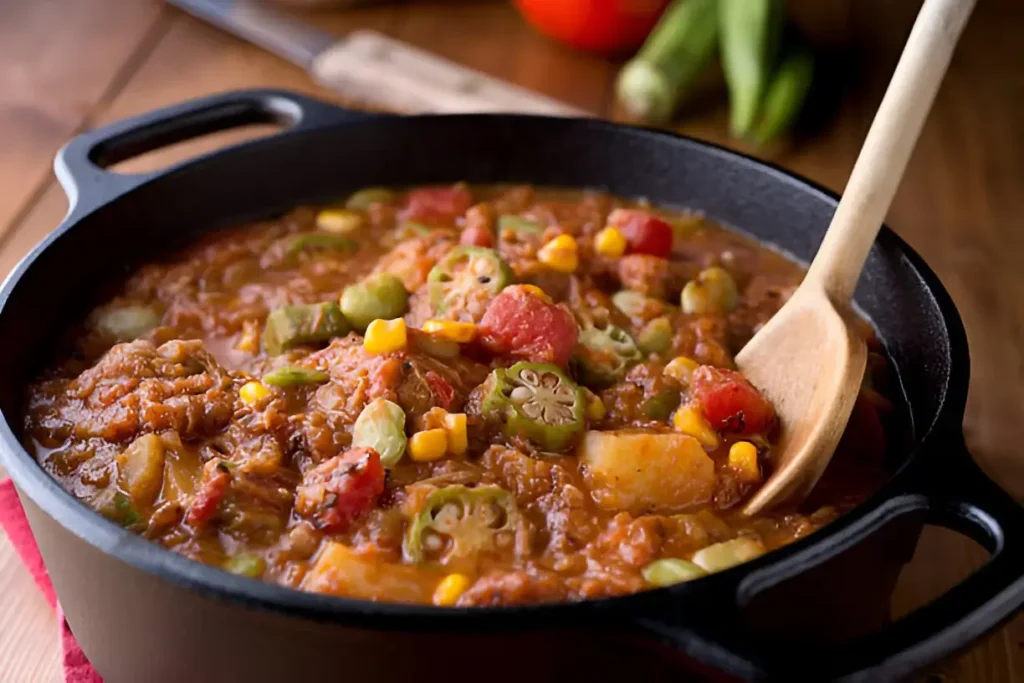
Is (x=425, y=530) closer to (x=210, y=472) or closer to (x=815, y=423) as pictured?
(x=210, y=472)

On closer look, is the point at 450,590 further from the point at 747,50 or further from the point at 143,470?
the point at 747,50

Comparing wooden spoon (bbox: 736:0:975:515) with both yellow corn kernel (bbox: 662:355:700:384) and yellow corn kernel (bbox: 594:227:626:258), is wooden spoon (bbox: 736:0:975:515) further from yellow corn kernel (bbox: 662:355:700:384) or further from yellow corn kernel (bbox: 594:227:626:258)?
yellow corn kernel (bbox: 594:227:626:258)

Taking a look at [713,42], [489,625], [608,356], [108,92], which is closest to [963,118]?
[713,42]

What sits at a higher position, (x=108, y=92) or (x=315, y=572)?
(x=315, y=572)

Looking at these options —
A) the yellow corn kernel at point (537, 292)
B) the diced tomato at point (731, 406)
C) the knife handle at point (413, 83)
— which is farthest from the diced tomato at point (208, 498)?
the knife handle at point (413, 83)

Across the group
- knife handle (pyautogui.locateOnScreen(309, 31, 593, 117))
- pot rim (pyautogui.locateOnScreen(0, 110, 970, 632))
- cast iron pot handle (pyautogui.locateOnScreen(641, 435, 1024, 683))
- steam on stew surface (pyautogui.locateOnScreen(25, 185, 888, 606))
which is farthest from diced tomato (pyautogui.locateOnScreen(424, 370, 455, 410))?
knife handle (pyautogui.locateOnScreen(309, 31, 593, 117))

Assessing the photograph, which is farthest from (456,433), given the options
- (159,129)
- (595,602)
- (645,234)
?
(159,129)

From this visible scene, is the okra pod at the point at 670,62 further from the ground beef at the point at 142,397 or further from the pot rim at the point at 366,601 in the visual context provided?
the pot rim at the point at 366,601
